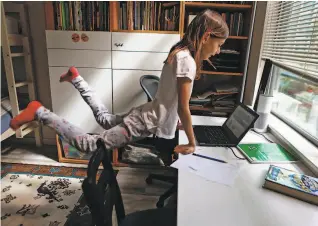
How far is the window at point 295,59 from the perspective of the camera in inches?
57.1

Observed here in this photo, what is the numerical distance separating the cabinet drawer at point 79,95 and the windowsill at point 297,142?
4.79 ft

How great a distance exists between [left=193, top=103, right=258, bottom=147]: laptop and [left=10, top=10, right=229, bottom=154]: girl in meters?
0.19

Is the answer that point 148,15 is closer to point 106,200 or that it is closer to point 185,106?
point 185,106

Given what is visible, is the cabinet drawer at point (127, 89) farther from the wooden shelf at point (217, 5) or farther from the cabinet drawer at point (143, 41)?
the wooden shelf at point (217, 5)

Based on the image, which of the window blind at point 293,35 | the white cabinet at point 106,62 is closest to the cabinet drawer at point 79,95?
the white cabinet at point 106,62

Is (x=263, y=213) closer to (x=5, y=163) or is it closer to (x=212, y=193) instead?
(x=212, y=193)

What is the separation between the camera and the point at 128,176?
2312 millimetres

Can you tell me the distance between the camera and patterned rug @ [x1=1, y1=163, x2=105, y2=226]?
5.70ft

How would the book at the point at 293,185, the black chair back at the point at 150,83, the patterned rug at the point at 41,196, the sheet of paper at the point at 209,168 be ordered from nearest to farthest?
the book at the point at 293,185, the sheet of paper at the point at 209,168, the patterned rug at the point at 41,196, the black chair back at the point at 150,83

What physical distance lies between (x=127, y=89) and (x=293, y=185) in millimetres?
1635

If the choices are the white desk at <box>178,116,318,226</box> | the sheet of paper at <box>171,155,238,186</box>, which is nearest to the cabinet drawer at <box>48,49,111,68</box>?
the sheet of paper at <box>171,155,238,186</box>

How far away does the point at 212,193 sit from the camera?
974 millimetres

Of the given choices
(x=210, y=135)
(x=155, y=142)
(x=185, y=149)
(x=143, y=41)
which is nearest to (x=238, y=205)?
(x=185, y=149)

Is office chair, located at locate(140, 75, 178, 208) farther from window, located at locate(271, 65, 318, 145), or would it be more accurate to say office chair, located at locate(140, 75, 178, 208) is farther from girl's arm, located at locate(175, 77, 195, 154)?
window, located at locate(271, 65, 318, 145)
